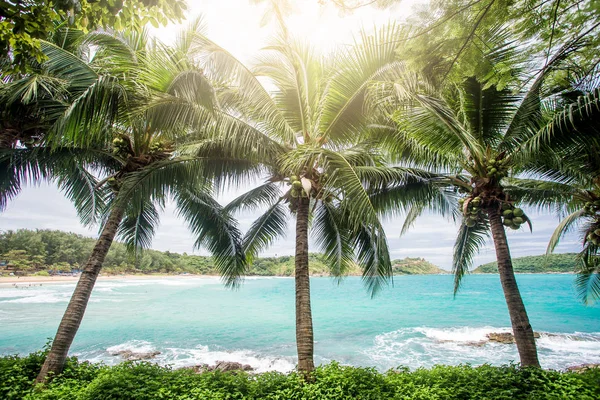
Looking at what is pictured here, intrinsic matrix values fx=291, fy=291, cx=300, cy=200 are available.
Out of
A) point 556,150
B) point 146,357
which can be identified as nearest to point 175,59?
point 556,150

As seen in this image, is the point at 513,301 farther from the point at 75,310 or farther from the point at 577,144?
the point at 75,310

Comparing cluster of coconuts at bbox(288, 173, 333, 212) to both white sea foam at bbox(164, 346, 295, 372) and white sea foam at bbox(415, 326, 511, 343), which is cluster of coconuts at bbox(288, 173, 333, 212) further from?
white sea foam at bbox(415, 326, 511, 343)

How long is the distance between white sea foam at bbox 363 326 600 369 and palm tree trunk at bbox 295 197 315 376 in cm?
921

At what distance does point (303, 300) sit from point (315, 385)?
1333 mm

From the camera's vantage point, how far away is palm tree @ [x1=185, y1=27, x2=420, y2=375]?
4984mm

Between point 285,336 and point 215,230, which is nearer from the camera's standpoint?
point 215,230

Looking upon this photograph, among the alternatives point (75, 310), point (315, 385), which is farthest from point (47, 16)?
point (315, 385)

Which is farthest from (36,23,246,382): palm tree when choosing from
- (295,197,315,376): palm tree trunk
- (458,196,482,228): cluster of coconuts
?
(458,196,482,228): cluster of coconuts

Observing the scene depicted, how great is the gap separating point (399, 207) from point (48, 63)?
7576 millimetres

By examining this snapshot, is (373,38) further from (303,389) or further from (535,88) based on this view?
(303,389)

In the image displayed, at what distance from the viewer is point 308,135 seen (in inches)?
241

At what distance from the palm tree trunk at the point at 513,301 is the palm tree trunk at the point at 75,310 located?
7353 mm

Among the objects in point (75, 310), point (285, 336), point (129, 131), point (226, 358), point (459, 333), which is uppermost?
point (129, 131)

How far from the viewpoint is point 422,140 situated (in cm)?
603
